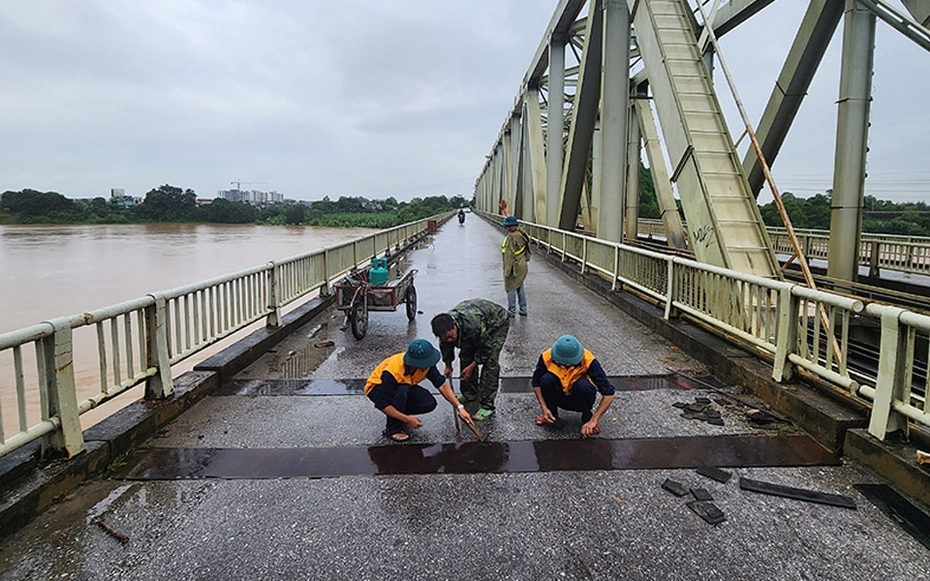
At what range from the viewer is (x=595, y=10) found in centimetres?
1318

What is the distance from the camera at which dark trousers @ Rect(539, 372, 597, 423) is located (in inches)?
161

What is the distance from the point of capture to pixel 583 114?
1537cm

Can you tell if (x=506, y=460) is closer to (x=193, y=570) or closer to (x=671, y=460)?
(x=671, y=460)

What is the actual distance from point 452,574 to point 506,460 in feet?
4.04

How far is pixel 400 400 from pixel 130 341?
2.10 metres

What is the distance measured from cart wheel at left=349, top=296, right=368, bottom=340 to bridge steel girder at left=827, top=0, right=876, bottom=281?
10382 mm

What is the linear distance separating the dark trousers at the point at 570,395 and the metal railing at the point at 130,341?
312 centimetres

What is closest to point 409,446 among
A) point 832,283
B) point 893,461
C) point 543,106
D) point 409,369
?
point 409,369

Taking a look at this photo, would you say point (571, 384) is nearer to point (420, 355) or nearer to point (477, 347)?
point (477, 347)

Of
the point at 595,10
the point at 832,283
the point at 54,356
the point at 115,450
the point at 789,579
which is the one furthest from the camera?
the point at 595,10

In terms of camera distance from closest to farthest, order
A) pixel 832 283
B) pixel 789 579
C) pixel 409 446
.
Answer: pixel 789 579 → pixel 409 446 → pixel 832 283

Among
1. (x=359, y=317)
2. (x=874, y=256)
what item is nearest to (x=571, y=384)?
(x=359, y=317)

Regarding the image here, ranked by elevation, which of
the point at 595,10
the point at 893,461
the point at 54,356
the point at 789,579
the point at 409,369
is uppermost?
the point at 595,10

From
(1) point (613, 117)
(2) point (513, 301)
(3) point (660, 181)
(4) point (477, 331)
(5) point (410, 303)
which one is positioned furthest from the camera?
(3) point (660, 181)
